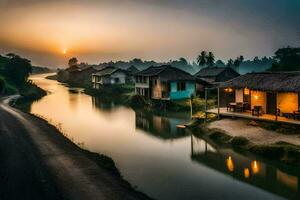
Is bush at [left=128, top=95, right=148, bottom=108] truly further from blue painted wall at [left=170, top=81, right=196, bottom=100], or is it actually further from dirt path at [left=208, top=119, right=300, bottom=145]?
dirt path at [left=208, top=119, right=300, bottom=145]

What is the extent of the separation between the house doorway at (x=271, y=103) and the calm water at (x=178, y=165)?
772 centimetres

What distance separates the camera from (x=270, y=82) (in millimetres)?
30781

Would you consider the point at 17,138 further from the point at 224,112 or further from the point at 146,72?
the point at 146,72

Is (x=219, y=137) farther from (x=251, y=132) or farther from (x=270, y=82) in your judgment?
(x=270, y=82)

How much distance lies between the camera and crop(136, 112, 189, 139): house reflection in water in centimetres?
3484

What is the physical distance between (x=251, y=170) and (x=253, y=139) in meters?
5.28

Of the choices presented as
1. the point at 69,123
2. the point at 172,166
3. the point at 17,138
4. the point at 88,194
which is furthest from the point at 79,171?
the point at 69,123

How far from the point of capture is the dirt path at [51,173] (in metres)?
16.0

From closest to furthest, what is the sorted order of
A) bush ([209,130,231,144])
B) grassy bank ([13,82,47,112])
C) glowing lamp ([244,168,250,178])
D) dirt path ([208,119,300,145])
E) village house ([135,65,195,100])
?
glowing lamp ([244,168,250,178])
dirt path ([208,119,300,145])
bush ([209,130,231,144])
village house ([135,65,195,100])
grassy bank ([13,82,47,112])

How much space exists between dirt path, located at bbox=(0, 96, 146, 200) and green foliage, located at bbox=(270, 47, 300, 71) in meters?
48.8

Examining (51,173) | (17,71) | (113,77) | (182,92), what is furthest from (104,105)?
(51,173)

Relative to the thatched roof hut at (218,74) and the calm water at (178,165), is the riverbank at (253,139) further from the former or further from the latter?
the thatched roof hut at (218,74)

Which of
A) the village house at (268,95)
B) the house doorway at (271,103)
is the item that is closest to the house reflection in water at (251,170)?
the village house at (268,95)

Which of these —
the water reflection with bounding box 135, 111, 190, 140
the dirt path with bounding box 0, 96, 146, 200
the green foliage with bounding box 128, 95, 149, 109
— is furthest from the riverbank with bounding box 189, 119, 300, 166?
the green foliage with bounding box 128, 95, 149, 109
